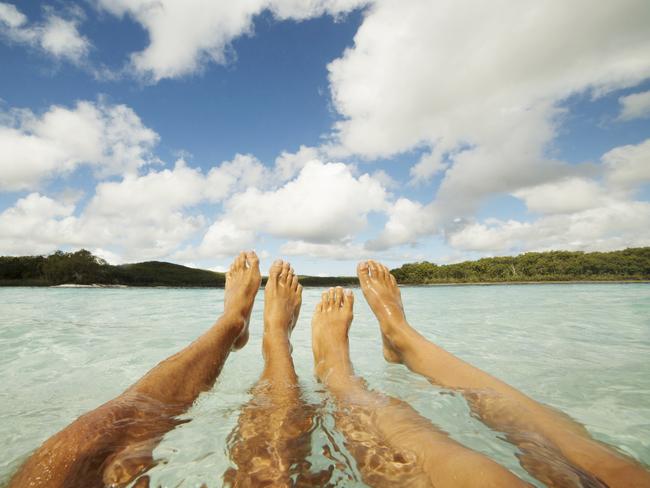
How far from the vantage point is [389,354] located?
8.09ft

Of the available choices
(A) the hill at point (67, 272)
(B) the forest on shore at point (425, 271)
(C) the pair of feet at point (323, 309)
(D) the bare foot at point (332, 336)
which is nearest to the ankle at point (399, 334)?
(C) the pair of feet at point (323, 309)

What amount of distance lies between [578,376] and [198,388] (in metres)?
2.32

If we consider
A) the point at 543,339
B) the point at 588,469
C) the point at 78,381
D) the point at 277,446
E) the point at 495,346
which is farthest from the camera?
the point at 543,339

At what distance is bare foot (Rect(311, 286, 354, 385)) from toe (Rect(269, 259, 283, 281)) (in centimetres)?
54

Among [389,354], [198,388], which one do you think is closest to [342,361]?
[389,354]

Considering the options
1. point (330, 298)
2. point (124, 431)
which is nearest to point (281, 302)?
point (330, 298)

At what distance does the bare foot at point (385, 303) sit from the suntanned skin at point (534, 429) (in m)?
0.20

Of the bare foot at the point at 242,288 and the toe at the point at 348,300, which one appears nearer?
the bare foot at the point at 242,288

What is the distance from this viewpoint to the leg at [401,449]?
2.50 feet

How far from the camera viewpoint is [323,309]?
3131 millimetres

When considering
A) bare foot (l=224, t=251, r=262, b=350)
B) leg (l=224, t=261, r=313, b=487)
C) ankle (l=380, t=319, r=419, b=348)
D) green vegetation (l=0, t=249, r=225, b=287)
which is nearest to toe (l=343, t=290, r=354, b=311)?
ankle (l=380, t=319, r=419, b=348)

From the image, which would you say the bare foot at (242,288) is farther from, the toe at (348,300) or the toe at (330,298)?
the toe at (348,300)

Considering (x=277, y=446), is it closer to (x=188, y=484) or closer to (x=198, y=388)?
(x=188, y=484)

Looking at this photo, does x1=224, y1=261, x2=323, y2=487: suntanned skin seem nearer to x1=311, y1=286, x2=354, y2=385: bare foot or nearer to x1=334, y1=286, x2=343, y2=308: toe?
x1=311, y1=286, x2=354, y2=385: bare foot
